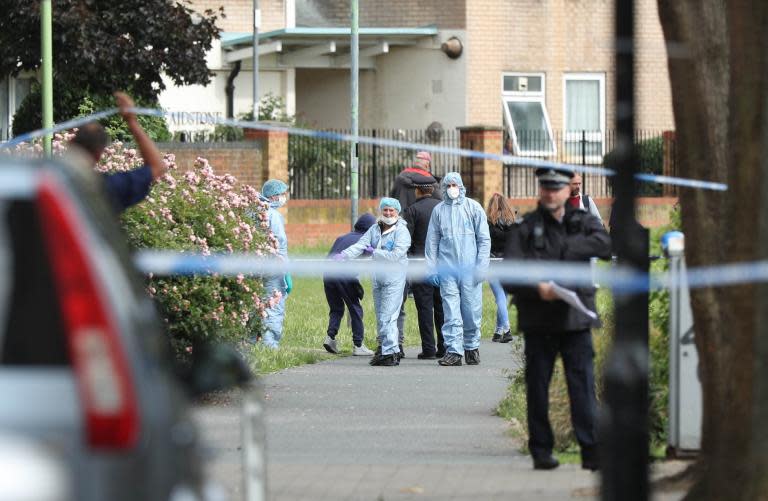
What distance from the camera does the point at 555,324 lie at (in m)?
9.05

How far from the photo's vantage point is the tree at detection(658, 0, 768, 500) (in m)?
7.31

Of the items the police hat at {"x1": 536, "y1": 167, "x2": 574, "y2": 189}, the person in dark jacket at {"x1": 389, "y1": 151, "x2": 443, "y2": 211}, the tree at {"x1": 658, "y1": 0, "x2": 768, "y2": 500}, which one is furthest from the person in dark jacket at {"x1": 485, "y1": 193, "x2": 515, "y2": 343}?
the tree at {"x1": 658, "y1": 0, "x2": 768, "y2": 500}

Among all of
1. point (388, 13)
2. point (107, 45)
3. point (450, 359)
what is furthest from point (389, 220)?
point (388, 13)

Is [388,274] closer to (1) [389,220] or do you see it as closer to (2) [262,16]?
(1) [389,220]

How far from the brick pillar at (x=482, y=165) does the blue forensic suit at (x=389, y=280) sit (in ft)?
54.1

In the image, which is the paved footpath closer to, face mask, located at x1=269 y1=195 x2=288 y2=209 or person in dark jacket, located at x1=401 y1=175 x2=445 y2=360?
person in dark jacket, located at x1=401 y1=175 x2=445 y2=360

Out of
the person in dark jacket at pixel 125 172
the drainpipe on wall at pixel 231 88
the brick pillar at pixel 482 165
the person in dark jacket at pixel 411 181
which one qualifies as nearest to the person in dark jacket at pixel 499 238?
the person in dark jacket at pixel 411 181

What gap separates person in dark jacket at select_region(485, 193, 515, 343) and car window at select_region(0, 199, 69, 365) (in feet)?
42.5

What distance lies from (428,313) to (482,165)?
16.7m

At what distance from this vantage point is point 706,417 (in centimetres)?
780

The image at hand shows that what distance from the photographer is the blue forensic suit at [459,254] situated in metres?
15.1

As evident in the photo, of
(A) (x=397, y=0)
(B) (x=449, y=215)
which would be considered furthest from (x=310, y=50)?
(B) (x=449, y=215)

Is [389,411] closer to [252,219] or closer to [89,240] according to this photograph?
[252,219]

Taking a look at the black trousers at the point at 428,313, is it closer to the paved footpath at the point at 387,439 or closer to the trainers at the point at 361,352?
the paved footpath at the point at 387,439
